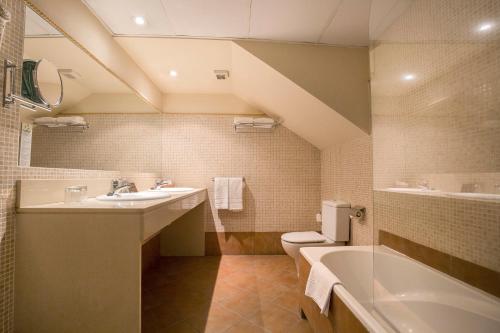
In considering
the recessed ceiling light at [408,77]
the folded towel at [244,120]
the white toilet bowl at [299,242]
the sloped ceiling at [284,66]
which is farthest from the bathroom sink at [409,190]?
the folded towel at [244,120]

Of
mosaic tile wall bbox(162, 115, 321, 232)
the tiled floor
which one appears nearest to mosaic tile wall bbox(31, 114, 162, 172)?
mosaic tile wall bbox(162, 115, 321, 232)

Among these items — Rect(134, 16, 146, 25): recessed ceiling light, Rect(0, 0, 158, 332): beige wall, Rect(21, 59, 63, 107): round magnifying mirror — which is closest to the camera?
Rect(0, 0, 158, 332): beige wall

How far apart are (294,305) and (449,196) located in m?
1.29

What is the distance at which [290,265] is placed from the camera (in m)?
2.63

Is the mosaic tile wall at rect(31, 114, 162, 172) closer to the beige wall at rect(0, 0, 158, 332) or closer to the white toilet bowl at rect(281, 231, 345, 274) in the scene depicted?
the beige wall at rect(0, 0, 158, 332)

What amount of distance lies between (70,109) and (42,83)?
0.94 ft

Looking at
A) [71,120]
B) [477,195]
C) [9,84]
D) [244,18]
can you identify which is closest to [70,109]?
[71,120]

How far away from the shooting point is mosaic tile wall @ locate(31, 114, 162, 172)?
134cm

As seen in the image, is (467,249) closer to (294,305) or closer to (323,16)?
(294,305)

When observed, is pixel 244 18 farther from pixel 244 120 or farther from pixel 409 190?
pixel 409 190

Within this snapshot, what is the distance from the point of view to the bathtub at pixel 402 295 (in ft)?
3.45

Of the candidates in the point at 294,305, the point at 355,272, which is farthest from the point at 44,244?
the point at 355,272

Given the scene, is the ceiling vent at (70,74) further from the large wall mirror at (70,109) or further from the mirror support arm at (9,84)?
the mirror support arm at (9,84)

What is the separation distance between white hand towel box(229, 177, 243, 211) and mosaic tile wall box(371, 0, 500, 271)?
1491mm
